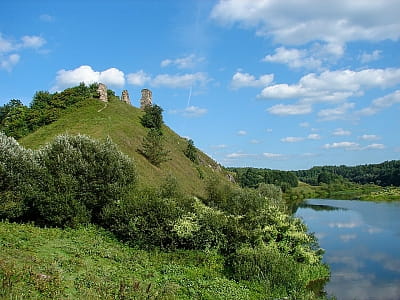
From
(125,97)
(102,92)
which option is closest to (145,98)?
(125,97)

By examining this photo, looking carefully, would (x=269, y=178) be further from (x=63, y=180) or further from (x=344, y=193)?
(x=63, y=180)

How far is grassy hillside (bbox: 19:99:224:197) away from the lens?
163 ft

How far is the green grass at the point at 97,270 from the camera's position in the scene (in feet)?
45.3

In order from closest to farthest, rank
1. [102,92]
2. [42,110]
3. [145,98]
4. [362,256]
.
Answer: [362,256] < [42,110] < [102,92] < [145,98]

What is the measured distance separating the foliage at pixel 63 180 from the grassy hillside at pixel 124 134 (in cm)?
1298

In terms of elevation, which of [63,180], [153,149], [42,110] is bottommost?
[63,180]

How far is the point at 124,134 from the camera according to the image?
55000mm

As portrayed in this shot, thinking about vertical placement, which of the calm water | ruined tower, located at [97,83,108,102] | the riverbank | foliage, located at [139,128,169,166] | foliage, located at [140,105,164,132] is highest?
ruined tower, located at [97,83,108,102]

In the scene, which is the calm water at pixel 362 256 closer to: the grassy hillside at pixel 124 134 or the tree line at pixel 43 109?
the grassy hillside at pixel 124 134

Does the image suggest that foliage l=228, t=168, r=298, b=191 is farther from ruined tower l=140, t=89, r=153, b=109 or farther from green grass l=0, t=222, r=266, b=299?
green grass l=0, t=222, r=266, b=299

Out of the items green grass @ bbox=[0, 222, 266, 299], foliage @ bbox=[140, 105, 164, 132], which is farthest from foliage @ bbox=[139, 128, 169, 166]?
green grass @ bbox=[0, 222, 266, 299]

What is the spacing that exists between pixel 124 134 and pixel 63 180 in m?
28.2

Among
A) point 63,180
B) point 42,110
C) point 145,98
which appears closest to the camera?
point 63,180

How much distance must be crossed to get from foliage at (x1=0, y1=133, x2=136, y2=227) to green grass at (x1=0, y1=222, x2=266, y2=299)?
7.14 feet
